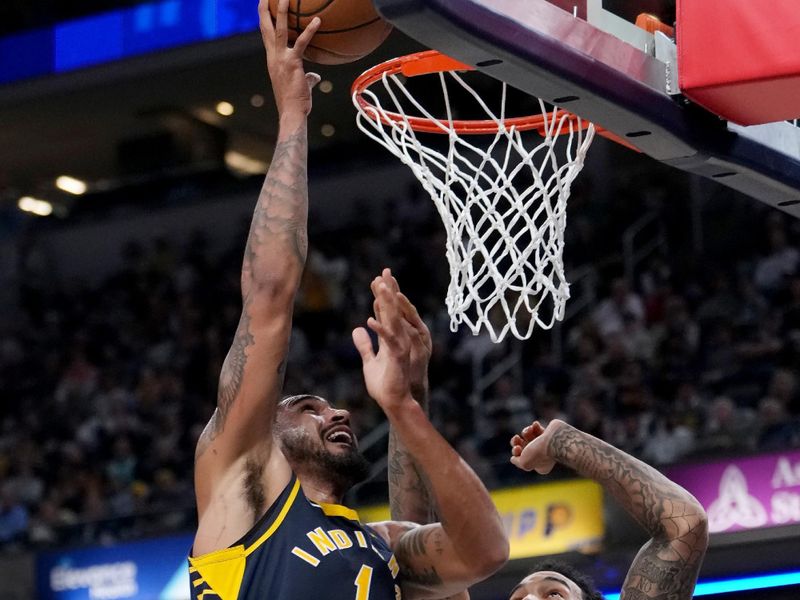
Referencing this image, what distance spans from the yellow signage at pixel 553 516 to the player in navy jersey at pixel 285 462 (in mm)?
4915

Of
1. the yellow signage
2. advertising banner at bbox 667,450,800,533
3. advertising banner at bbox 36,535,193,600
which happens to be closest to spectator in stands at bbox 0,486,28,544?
advertising banner at bbox 36,535,193,600

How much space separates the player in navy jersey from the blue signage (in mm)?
8294

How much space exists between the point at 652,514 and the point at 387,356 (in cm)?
86

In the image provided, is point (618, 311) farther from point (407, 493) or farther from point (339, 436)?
point (339, 436)

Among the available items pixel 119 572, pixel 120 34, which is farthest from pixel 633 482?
pixel 120 34

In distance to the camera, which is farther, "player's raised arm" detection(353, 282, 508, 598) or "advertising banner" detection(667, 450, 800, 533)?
"advertising banner" detection(667, 450, 800, 533)

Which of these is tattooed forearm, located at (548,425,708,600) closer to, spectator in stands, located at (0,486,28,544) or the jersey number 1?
the jersey number 1

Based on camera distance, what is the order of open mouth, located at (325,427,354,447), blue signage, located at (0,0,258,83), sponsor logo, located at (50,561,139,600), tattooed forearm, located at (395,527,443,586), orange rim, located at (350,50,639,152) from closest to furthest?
tattooed forearm, located at (395,527,443,586) < open mouth, located at (325,427,354,447) < orange rim, located at (350,50,639,152) < sponsor logo, located at (50,561,139,600) < blue signage, located at (0,0,258,83)

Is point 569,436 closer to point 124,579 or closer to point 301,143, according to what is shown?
point 301,143

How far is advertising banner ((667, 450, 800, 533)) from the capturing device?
23.6 ft

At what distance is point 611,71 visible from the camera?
3.16 m

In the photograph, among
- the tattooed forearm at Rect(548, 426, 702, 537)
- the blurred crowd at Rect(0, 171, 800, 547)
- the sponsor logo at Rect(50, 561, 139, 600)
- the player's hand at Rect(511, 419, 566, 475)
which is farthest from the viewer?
the sponsor logo at Rect(50, 561, 139, 600)

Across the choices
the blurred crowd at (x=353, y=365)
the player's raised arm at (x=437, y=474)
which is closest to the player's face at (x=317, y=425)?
the player's raised arm at (x=437, y=474)

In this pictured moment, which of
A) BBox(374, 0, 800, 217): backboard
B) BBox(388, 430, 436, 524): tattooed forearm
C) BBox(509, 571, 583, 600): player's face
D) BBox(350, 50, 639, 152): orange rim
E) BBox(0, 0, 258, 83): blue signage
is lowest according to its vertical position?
BBox(509, 571, 583, 600): player's face
